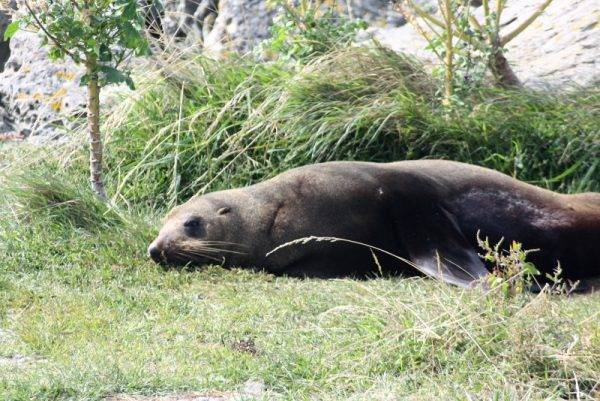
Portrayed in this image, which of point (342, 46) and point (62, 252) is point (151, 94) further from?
point (62, 252)

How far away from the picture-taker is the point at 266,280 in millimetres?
7816

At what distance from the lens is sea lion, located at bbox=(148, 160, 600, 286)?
316 inches

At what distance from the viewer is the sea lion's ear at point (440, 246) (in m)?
7.61

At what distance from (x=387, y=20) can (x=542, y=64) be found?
209 cm

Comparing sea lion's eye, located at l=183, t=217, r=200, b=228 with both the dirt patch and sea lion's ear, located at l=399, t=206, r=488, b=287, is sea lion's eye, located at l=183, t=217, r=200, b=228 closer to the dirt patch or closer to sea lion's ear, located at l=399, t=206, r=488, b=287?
sea lion's ear, located at l=399, t=206, r=488, b=287

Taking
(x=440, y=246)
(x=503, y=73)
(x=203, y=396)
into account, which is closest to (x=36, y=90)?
(x=503, y=73)

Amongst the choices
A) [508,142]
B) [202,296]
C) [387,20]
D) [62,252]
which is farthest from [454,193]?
[387,20]

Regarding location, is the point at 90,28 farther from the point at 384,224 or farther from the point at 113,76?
the point at 384,224

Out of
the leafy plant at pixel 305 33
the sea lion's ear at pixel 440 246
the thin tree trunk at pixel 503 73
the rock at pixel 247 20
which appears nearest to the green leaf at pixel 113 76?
the leafy plant at pixel 305 33

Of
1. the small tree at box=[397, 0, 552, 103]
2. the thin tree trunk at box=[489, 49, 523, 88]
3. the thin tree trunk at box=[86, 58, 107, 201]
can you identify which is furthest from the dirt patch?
the thin tree trunk at box=[489, 49, 523, 88]

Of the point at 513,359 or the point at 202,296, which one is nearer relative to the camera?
the point at 513,359

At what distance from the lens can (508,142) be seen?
9.44 meters

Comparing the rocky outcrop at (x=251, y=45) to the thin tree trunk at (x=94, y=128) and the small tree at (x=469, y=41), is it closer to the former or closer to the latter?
the small tree at (x=469, y=41)

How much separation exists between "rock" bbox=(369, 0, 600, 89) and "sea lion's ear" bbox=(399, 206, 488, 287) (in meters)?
2.80
